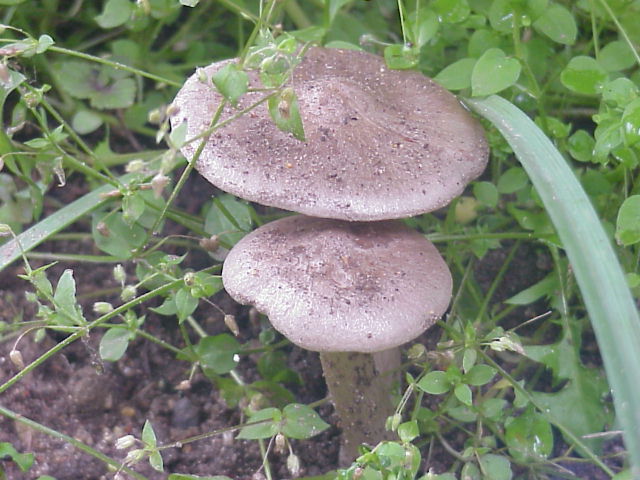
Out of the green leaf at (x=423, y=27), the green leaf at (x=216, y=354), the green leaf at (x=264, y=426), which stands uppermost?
the green leaf at (x=423, y=27)

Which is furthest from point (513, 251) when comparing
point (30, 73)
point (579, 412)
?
point (30, 73)

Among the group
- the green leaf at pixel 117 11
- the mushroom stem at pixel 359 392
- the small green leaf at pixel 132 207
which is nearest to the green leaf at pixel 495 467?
the mushroom stem at pixel 359 392

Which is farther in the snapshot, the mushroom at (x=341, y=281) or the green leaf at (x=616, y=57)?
the green leaf at (x=616, y=57)

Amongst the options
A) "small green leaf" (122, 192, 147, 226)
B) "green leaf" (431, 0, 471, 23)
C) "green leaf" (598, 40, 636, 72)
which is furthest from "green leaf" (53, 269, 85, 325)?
"green leaf" (598, 40, 636, 72)

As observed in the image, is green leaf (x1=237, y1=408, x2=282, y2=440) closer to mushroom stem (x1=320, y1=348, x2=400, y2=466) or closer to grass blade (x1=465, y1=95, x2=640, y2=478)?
mushroom stem (x1=320, y1=348, x2=400, y2=466)

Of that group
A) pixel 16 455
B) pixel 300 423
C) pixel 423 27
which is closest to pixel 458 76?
pixel 423 27

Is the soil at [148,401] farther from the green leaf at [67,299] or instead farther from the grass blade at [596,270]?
the grass blade at [596,270]
